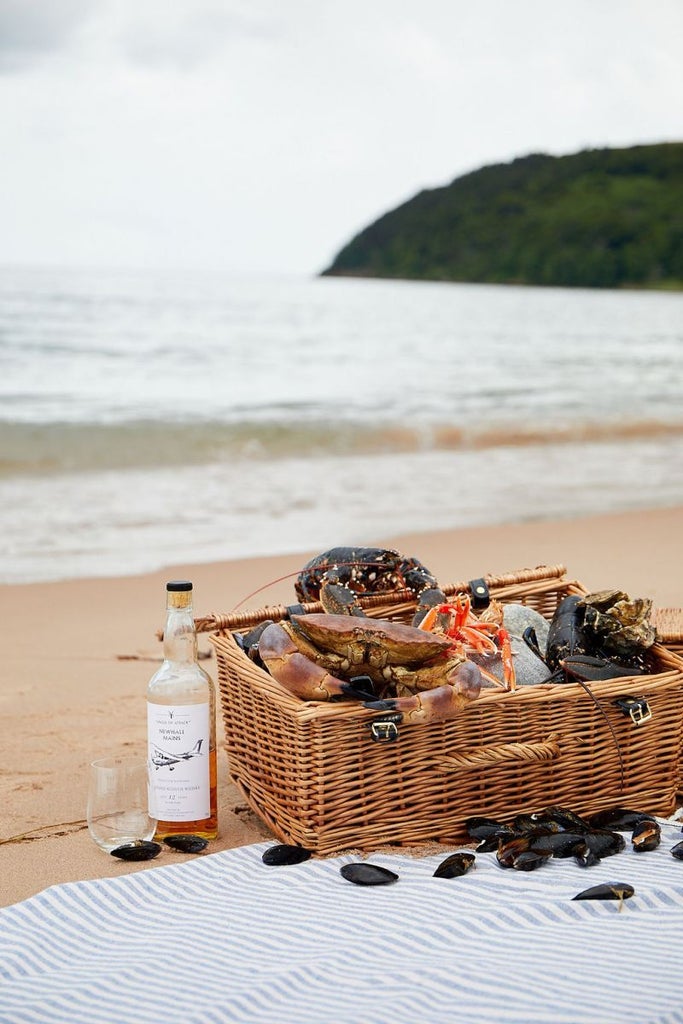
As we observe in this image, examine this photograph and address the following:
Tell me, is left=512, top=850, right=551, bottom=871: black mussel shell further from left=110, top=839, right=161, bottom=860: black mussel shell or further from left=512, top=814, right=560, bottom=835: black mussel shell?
left=110, top=839, right=161, bottom=860: black mussel shell

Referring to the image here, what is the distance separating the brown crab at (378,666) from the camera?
277 cm

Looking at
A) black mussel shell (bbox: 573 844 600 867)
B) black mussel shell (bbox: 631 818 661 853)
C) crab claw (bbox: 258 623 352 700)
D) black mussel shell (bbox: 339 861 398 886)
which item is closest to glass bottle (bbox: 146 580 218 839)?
crab claw (bbox: 258 623 352 700)

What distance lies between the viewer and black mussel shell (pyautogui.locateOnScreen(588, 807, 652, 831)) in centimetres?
302

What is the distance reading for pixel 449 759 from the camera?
291cm

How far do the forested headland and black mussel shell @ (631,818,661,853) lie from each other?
7718 cm

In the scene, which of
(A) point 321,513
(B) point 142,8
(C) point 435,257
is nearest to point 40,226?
(B) point 142,8

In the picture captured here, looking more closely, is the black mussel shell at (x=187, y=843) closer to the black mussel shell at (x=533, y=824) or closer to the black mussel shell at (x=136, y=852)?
the black mussel shell at (x=136, y=852)

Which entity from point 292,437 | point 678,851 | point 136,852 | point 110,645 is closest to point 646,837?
point 678,851

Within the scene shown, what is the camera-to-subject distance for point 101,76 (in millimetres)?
30703

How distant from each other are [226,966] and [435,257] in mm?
89798

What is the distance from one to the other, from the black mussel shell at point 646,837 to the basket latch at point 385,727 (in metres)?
0.65

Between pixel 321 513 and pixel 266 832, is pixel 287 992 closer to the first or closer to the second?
pixel 266 832

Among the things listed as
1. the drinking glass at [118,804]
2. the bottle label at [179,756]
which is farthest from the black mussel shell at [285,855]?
the drinking glass at [118,804]

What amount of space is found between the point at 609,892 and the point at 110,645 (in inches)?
130
